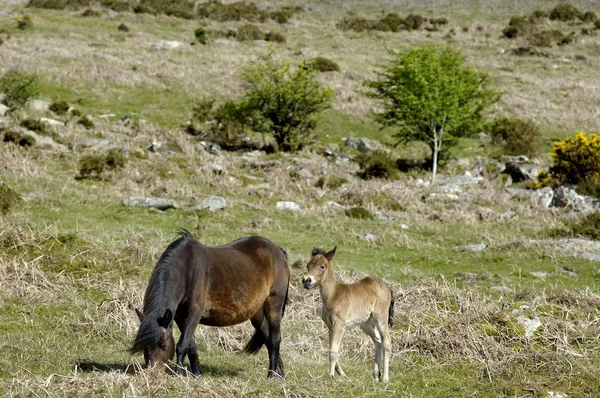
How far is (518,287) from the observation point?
18938 millimetres

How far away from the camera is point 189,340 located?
956 cm

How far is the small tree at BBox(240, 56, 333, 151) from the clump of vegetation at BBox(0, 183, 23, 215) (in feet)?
57.9

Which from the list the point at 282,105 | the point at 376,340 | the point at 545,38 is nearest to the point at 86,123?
the point at 282,105

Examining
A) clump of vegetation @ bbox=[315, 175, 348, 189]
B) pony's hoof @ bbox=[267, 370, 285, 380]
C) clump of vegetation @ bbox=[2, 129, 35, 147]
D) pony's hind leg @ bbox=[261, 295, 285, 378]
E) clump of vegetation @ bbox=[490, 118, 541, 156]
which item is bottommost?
clump of vegetation @ bbox=[490, 118, 541, 156]

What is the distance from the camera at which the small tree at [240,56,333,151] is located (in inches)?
1533

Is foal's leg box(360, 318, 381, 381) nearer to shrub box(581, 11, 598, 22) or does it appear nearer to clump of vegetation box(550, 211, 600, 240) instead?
clump of vegetation box(550, 211, 600, 240)

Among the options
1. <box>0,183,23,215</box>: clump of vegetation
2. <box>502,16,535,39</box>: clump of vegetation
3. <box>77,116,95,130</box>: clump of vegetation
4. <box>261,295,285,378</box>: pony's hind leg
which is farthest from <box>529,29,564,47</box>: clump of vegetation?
<box>261,295,285,378</box>: pony's hind leg

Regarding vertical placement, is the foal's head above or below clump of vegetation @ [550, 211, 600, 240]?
above

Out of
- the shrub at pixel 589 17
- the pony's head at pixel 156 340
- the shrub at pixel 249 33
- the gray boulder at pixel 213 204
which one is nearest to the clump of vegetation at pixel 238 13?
the shrub at pixel 249 33

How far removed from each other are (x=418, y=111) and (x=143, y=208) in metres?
18.3

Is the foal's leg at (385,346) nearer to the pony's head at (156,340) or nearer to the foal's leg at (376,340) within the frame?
the foal's leg at (376,340)

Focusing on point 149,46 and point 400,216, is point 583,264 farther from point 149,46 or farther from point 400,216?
point 149,46

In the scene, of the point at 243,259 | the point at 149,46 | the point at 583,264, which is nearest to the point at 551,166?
the point at 583,264

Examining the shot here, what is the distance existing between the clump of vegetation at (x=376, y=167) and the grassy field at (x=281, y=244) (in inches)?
29.6
